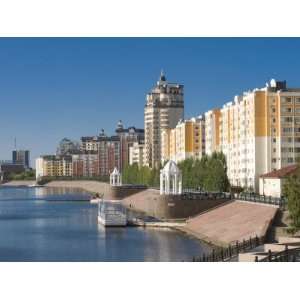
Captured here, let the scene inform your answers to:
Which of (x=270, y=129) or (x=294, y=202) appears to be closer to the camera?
(x=294, y=202)

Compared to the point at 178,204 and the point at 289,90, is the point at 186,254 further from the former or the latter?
the point at 289,90

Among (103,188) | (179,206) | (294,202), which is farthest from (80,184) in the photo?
(294,202)

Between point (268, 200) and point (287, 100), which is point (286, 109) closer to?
point (287, 100)

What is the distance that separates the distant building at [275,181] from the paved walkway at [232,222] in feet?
13.0

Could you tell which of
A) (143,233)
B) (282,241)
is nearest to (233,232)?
(143,233)

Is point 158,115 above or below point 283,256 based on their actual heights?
above

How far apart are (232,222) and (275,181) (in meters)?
13.6

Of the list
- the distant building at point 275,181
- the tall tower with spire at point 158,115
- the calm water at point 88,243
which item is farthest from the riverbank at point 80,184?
the calm water at point 88,243

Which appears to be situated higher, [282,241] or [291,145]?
[291,145]

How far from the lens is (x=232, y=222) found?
4478 centimetres

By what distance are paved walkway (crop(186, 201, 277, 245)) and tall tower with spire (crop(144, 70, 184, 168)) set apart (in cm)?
7561

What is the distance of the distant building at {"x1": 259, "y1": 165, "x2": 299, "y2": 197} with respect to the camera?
54.6 m
